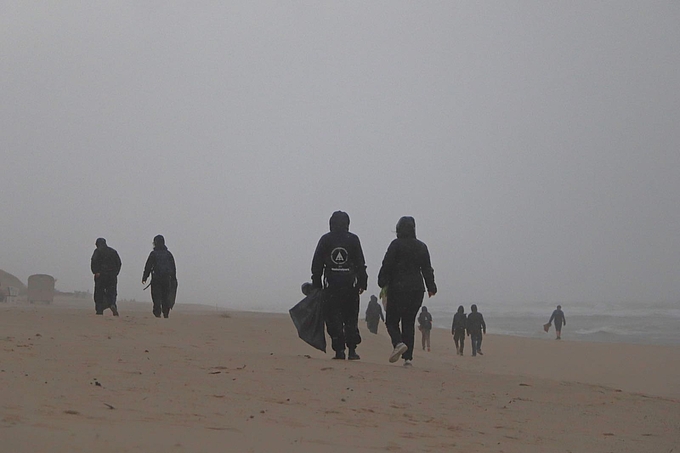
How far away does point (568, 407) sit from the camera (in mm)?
6805

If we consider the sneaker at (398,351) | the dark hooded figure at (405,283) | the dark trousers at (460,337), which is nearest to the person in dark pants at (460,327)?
the dark trousers at (460,337)

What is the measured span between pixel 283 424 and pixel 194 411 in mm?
625

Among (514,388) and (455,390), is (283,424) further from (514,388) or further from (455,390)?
(514,388)

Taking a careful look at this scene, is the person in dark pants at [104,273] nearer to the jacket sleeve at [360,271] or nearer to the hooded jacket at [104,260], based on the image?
the hooded jacket at [104,260]

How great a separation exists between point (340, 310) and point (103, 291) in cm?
810

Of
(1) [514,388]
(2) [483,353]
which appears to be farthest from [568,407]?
(2) [483,353]

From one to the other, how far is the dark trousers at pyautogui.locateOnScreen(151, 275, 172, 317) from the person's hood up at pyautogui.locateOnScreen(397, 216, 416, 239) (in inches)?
273

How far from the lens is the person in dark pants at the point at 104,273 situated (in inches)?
604

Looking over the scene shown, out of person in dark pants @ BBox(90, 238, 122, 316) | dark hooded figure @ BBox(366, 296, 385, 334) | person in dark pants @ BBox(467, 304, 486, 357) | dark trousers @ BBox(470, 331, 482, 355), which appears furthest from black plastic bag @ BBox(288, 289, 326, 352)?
dark trousers @ BBox(470, 331, 482, 355)

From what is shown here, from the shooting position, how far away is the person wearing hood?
905 cm

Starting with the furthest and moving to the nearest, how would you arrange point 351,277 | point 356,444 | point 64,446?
1. point 351,277
2. point 356,444
3. point 64,446

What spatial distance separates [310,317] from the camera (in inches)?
363

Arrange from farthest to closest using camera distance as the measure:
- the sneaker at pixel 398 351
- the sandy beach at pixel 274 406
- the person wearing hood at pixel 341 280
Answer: the person wearing hood at pixel 341 280, the sneaker at pixel 398 351, the sandy beach at pixel 274 406

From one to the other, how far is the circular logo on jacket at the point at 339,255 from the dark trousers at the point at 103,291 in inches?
315
